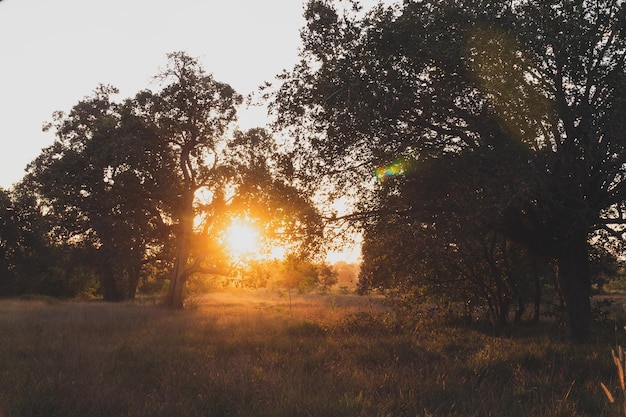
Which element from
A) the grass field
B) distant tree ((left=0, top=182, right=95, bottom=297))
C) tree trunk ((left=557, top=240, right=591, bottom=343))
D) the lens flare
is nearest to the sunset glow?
the grass field

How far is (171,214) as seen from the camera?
2742 centimetres

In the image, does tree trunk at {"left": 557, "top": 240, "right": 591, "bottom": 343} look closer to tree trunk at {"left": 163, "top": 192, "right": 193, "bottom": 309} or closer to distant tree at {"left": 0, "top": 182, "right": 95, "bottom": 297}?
tree trunk at {"left": 163, "top": 192, "right": 193, "bottom": 309}

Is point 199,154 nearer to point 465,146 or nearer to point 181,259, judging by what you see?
point 181,259

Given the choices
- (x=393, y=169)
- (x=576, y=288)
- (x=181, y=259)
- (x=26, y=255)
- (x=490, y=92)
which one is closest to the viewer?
(x=490, y=92)

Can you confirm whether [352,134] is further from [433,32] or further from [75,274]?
[75,274]

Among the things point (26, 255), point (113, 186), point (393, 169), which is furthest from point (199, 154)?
point (26, 255)

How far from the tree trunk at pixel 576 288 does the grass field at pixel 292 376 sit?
71 centimetres

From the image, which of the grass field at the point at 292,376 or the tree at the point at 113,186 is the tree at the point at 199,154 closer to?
the tree at the point at 113,186

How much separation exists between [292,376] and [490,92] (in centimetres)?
733

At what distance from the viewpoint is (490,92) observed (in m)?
9.62

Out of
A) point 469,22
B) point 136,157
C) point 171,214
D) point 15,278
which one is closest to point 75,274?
point 15,278

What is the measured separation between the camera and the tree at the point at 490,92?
9.19 m

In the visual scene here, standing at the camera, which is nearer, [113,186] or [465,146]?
[465,146]

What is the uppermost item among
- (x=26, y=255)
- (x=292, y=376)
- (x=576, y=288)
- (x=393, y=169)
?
(x=393, y=169)
